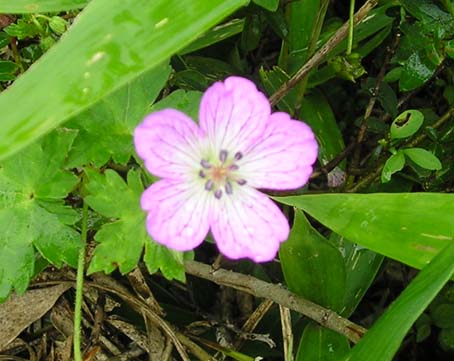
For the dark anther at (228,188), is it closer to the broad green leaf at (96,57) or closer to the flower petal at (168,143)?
the flower petal at (168,143)

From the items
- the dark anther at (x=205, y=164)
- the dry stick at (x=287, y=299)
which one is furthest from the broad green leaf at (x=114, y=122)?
the dry stick at (x=287, y=299)

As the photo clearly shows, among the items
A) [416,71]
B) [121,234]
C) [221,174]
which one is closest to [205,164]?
[221,174]

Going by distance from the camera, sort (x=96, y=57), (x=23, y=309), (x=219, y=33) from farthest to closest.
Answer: (x=219, y=33) < (x=23, y=309) < (x=96, y=57)

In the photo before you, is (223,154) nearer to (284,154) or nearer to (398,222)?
(284,154)

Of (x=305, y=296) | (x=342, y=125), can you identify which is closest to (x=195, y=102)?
(x=305, y=296)

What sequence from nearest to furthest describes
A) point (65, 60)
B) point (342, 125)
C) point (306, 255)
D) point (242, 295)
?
point (65, 60) < point (306, 255) < point (242, 295) < point (342, 125)

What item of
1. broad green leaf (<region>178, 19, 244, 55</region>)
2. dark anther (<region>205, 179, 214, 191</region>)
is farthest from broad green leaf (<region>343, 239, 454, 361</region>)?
broad green leaf (<region>178, 19, 244, 55</region>)

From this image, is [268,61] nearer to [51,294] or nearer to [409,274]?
[409,274]
